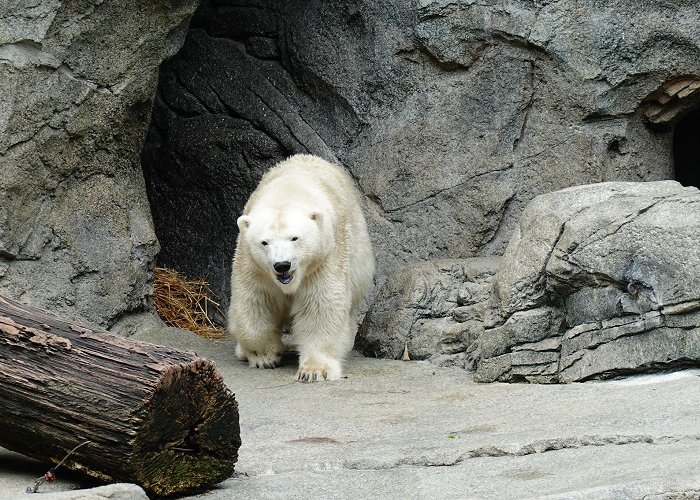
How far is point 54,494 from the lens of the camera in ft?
12.6

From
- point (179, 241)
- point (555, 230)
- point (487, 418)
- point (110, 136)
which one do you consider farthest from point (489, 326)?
point (179, 241)

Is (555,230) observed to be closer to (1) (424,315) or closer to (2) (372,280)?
(1) (424,315)

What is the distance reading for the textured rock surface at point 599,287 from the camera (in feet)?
19.3

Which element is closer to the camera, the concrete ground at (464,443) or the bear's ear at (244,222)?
the concrete ground at (464,443)

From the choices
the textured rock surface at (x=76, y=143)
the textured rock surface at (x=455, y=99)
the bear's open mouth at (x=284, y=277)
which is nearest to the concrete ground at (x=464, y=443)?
the bear's open mouth at (x=284, y=277)

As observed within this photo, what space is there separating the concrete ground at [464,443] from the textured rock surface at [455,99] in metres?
2.27

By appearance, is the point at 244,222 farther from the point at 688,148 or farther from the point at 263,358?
the point at 688,148

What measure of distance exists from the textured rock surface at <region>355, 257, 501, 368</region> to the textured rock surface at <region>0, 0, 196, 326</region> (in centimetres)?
191

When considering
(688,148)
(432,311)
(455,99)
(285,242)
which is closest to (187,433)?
(285,242)

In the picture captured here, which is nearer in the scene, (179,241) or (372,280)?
(372,280)

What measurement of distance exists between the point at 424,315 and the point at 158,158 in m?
3.21

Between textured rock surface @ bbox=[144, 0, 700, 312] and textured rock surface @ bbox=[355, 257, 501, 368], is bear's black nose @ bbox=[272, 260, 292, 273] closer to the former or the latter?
textured rock surface @ bbox=[355, 257, 501, 368]

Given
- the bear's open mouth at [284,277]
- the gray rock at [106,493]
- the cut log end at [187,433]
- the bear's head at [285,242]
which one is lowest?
the gray rock at [106,493]

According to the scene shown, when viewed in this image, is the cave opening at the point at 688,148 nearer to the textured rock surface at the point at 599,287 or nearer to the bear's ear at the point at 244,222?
the textured rock surface at the point at 599,287
